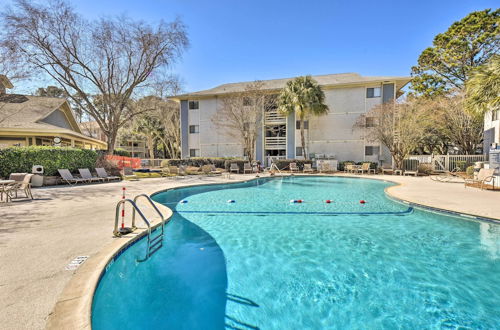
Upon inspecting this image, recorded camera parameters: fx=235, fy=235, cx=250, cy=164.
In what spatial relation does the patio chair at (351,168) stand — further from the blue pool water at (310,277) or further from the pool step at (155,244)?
the pool step at (155,244)

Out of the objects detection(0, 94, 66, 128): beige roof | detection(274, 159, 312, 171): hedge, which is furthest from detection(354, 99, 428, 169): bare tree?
detection(0, 94, 66, 128): beige roof

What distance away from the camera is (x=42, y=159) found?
37.8 feet

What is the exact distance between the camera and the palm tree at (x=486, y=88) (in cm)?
817

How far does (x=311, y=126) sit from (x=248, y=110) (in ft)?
22.0

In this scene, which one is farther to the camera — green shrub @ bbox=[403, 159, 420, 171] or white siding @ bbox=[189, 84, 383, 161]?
white siding @ bbox=[189, 84, 383, 161]

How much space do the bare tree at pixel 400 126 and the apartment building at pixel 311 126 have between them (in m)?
2.80

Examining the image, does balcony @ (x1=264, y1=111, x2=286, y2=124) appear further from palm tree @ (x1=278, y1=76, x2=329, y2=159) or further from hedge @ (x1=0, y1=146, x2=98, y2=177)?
hedge @ (x1=0, y1=146, x2=98, y2=177)

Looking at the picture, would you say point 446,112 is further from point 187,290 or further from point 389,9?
point 187,290

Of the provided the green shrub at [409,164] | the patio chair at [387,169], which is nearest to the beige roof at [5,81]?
the patio chair at [387,169]

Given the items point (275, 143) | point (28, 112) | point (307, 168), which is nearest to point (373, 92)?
point (307, 168)

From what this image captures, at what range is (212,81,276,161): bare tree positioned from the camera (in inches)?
902

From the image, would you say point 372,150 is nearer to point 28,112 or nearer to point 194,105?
point 194,105

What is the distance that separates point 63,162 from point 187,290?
1272 centimetres

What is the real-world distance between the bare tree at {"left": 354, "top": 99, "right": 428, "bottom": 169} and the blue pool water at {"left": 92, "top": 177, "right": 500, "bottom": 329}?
14064 millimetres
